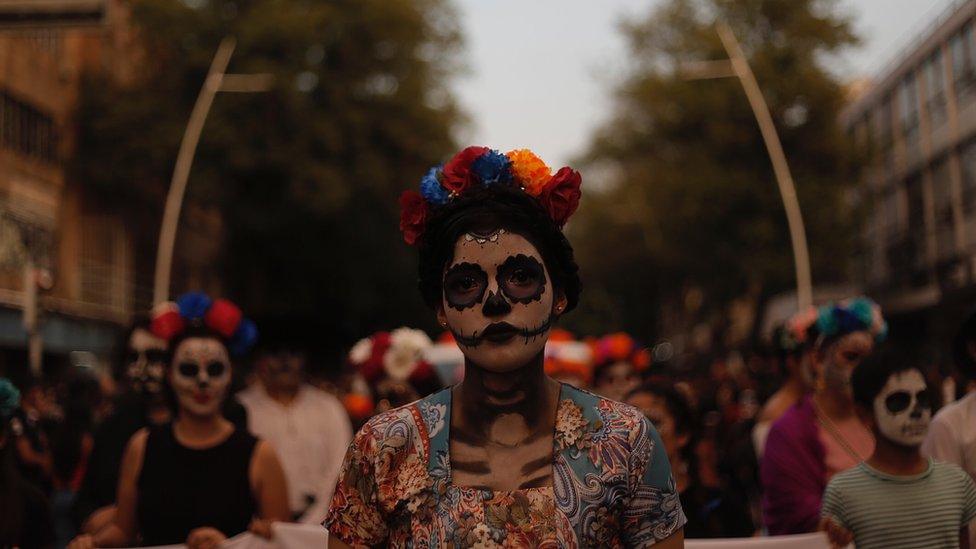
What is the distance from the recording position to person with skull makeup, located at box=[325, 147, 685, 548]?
136 inches

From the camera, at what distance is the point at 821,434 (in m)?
6.46

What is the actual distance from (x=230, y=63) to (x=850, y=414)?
33.2 m

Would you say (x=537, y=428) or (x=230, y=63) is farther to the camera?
(x=230, y=63)

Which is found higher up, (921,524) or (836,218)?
(836,218)

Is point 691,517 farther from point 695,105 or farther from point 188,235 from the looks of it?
point 188,235

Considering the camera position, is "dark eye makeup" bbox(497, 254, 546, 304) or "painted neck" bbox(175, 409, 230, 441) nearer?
"dark eye makeup" bbox(497, 254, 546, 304)

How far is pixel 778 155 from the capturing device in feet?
103

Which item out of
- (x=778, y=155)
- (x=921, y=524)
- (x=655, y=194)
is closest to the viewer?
(x=921, y=524)

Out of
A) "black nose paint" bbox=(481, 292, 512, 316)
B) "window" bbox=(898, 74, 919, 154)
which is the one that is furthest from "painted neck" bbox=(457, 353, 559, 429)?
"window" bbox=(898, 74, 919, 154)

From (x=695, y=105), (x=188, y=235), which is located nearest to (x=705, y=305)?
(x=695, y=105)

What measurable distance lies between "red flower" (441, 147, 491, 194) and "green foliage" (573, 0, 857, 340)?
36.8m

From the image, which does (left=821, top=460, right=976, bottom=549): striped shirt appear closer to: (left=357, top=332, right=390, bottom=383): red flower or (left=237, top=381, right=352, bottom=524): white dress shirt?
(left=237, top=381, right=352, bottom=524): white dress shirt

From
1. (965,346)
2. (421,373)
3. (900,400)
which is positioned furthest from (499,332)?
(421,373)

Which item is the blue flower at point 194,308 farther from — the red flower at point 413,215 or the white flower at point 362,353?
the red flower at point 413,215
